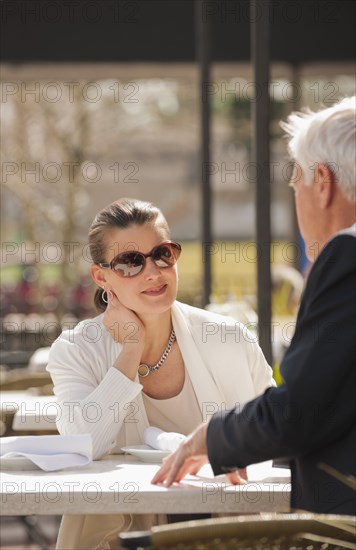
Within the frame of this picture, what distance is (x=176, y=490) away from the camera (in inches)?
92.0

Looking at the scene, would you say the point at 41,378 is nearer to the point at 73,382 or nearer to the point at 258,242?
the point at 258,242

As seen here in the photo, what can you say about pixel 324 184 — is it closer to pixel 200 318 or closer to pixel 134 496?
pixel 134 496

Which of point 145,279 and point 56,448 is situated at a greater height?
point 145,279

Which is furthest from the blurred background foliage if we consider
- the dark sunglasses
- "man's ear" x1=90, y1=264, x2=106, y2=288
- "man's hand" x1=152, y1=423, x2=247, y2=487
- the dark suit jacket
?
the dark suit jacket

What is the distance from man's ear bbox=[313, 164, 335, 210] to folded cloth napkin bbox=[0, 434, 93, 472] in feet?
2.83

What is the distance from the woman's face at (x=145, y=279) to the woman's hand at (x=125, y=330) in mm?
23

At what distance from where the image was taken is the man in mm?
2025

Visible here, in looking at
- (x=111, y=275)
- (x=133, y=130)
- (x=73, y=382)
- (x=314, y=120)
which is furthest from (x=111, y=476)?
(x=133, y=130)

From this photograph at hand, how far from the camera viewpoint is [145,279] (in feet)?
9.94

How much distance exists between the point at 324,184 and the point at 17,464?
40.1 inches

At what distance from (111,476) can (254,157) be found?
7.82 feet

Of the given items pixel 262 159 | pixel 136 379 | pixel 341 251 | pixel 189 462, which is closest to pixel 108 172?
pixel 262 159

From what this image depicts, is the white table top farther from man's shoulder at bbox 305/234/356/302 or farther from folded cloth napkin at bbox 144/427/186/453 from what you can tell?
man's shoulder at bbox 305/234/356/302

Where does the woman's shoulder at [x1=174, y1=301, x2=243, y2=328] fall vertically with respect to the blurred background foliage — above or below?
above
